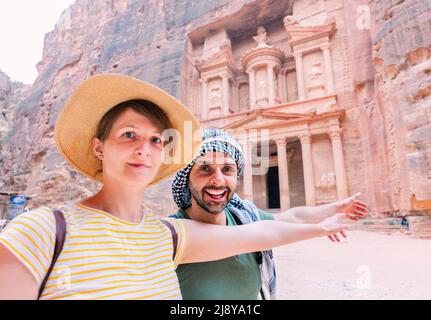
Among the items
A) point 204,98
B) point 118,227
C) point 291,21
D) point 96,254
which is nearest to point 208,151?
point 118,227

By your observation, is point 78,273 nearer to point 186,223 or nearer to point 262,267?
point 186,223

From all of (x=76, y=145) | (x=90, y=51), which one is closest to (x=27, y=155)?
(x=90, y=51)

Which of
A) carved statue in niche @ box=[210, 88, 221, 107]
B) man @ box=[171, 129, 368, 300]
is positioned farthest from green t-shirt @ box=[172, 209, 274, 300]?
carved statue in niche @ box=[210, 88, 221, 107]

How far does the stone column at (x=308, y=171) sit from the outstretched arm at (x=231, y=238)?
13.3 meters

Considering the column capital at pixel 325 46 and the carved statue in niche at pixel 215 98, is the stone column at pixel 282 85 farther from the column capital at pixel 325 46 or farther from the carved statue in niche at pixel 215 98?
the carved statue in niche at pixel 215 98

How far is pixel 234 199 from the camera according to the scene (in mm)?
2037

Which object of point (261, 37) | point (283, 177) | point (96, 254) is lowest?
point (96, 254)

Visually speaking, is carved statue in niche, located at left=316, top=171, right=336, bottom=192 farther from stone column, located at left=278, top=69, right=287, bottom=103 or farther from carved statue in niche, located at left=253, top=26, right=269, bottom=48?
carved statue in niche, located at left=253, top=26, right=269, bottom=48

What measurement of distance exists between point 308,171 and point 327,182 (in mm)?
1154

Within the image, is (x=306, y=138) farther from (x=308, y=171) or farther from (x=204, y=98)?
(x=204, y=98)

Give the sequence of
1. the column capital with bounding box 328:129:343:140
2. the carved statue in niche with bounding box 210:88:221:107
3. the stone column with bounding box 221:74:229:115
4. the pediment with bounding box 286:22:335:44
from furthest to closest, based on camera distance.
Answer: the carved statue in niche with bounding box 210:88:221:107
the stone column with bounding box 221:74:229:115
the pediment with bounding box 286:22:335:44
the column capital with bounding box 328:129:343:140

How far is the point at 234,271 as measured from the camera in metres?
1.40

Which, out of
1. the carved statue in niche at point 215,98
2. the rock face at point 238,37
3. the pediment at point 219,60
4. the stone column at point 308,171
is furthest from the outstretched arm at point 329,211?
A: the pediment at point 219,60

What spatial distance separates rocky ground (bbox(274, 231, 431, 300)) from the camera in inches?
124
